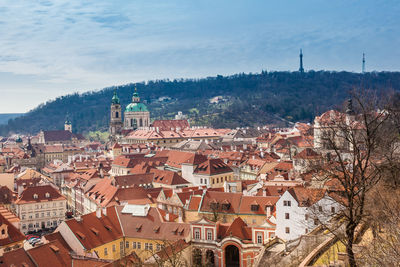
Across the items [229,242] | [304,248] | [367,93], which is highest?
[367,93]

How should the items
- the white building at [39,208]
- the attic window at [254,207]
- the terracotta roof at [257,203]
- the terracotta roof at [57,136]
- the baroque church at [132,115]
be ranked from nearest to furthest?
the terracotta roof at [257,203], the attic window at [254,207], the white building at [39,208], the baroque church at [132,115], the terracotta roof at [57,136]

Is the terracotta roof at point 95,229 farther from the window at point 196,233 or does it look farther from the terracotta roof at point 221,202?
the terracotta roof at point 221,202

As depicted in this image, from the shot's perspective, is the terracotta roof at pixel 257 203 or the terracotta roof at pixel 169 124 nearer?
the terracotta roof at pixel 257 203

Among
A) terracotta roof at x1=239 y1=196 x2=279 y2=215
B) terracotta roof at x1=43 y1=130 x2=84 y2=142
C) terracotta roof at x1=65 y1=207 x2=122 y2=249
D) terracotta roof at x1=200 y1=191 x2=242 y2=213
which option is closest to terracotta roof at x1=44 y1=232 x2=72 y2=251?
terracotta roof at x1=65 y1=207 x2=122 y2=249

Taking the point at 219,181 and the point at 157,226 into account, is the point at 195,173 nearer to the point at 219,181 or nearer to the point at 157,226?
the point at 219,181

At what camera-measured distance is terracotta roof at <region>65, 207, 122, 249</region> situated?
36.3 metres

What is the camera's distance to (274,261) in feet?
→ 84.2

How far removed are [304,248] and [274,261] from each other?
2542 mm

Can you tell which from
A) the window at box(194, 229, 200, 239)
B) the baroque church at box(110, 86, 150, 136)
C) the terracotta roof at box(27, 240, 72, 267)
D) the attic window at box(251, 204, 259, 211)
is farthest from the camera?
the baroque church at box(110, 86, 150, 136)

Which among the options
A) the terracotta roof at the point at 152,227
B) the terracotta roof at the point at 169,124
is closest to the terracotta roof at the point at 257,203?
the terracotta roof at the point at 152,227

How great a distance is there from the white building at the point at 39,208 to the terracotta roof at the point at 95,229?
20.2m

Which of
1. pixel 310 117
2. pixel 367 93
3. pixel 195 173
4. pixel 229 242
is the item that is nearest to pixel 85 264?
pixel 229 242

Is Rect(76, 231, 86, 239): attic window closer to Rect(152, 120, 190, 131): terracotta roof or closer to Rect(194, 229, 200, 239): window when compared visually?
Rect(194, 229, 200, 239): window

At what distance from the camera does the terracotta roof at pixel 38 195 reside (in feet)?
185
